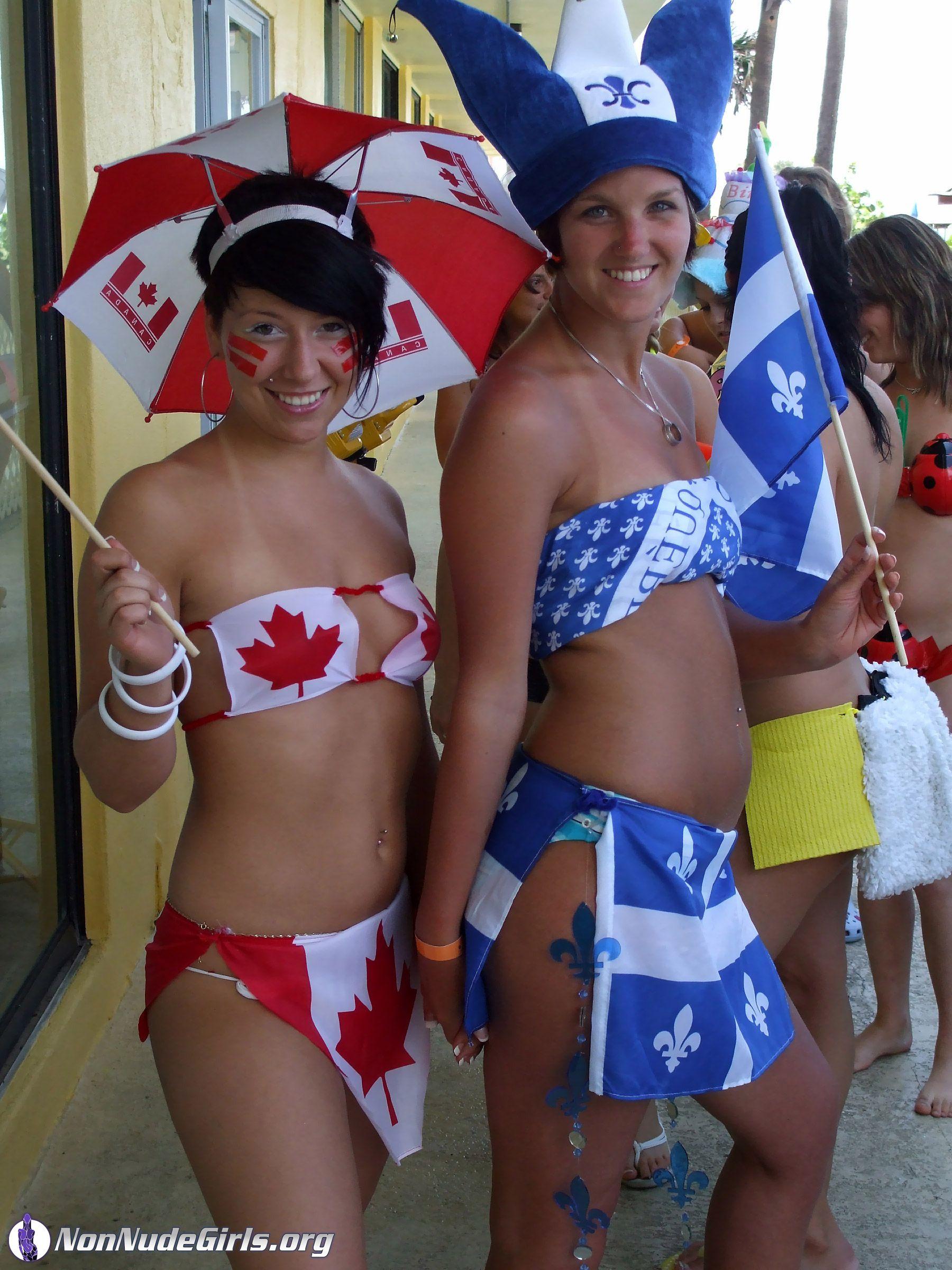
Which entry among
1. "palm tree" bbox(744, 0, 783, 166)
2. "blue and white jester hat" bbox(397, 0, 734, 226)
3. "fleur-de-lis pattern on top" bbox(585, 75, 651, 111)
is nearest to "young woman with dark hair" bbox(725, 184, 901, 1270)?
"blue and white jester hat" bbox(397, 0, 734, 226)

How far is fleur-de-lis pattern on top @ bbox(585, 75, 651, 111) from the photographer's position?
70.6 inches

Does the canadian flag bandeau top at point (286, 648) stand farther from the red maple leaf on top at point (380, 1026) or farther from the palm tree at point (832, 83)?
the palm tree at point (832, 83)

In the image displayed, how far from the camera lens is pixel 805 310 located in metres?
2.05

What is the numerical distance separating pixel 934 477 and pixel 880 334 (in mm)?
412

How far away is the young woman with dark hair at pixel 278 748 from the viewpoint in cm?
Answer: 168

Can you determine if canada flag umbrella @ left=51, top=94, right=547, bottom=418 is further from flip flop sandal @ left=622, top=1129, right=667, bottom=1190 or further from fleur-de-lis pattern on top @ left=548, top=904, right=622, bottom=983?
flip flop sandal @ left=622, top=1129, right=667, bottom=1190

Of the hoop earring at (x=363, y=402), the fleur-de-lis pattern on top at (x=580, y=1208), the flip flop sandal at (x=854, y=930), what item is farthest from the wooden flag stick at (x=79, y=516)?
the flip flop sandal at (x=854, y=930)

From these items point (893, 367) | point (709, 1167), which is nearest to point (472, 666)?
point (709, 1167)

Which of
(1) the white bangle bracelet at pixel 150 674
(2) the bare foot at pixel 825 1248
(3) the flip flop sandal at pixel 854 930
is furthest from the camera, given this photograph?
(3) the flip flop sandal at pixel 854 930

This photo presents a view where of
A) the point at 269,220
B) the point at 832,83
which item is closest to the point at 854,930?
the point at 269,220

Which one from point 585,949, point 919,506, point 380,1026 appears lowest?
point 380,1026

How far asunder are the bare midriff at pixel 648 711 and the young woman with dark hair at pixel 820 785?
17.3 inches

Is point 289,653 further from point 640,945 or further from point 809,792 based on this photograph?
point 809,792

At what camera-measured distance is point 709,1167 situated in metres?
3.00
